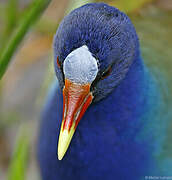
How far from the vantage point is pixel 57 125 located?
4.54 ft

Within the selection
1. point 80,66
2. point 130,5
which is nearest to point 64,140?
point 80,66

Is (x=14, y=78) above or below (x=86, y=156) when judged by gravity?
below

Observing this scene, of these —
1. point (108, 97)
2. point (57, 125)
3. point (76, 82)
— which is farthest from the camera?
point (57, 125)

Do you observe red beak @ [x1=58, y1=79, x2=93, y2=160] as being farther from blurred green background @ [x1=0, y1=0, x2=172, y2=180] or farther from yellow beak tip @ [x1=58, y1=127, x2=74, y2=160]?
blurred green background @ [x1=0, y1=0, x2=172, y2=180]

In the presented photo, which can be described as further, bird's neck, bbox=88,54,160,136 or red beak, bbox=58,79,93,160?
bird's neck, bbox=88,54,160,136

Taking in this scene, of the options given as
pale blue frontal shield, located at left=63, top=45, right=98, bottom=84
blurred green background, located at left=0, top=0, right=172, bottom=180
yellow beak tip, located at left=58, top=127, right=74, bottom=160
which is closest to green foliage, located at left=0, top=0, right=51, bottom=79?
blurred green background, located at left=0, top=0, right=172, bottom=180

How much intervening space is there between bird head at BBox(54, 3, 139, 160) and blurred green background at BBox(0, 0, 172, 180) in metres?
0.12

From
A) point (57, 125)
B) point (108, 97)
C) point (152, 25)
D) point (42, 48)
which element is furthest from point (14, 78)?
point (108, 97)

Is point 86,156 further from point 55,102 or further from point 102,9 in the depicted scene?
point 102,9

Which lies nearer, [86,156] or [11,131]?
[86,156]

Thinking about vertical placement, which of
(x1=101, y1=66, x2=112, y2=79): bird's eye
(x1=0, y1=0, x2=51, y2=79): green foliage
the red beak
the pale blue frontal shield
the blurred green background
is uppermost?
(x1=0, y1=0, x2=51, y2=79): green foliage

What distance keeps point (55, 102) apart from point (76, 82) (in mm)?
395

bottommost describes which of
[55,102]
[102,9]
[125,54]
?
[55,102]

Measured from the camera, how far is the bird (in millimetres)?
1054
